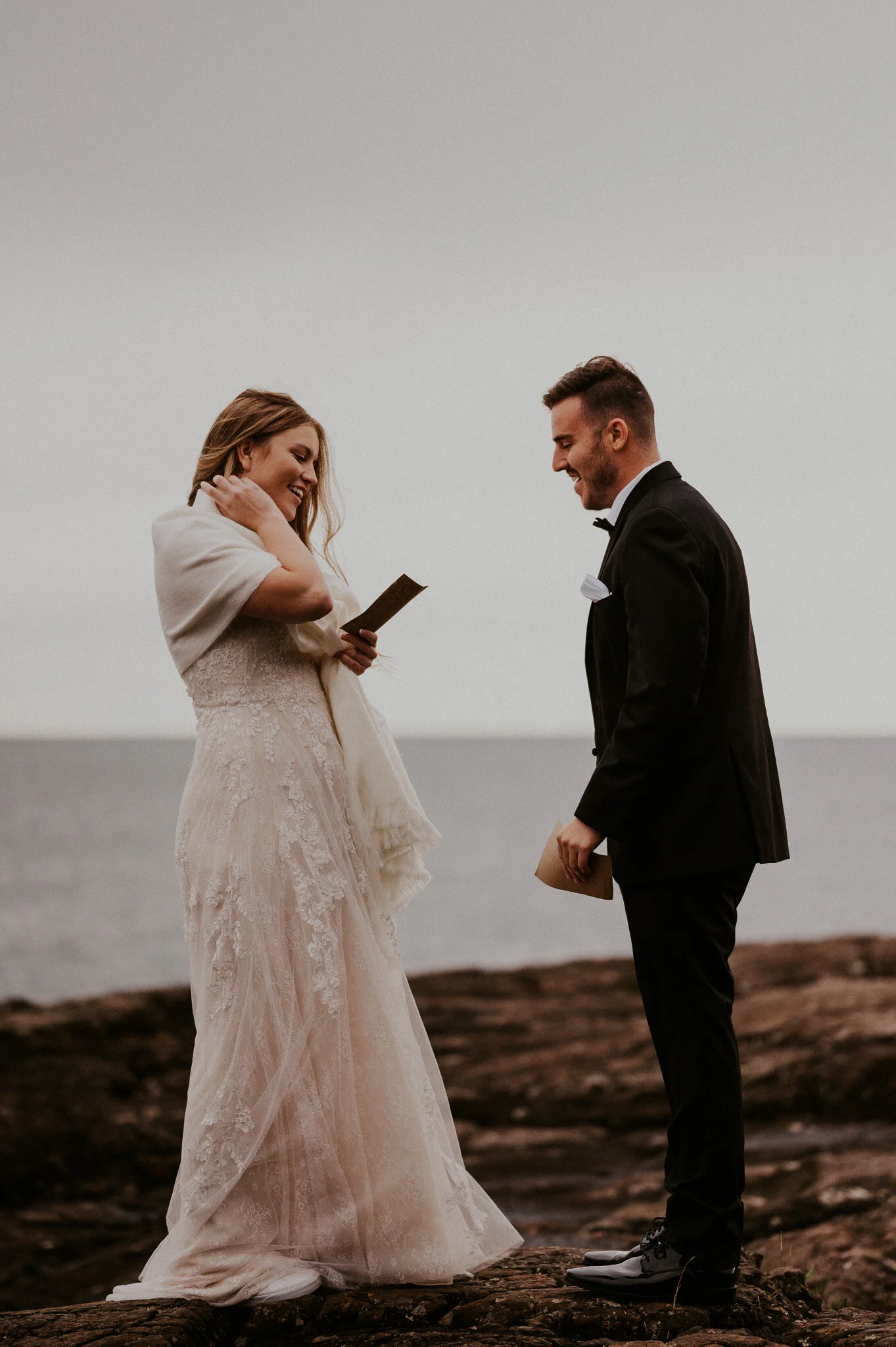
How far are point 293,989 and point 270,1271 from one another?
0.74 meters

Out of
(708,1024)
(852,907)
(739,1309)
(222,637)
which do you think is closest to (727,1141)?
(708,1024)

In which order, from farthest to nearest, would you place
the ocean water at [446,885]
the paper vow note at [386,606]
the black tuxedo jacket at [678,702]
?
the ocean water at [446,885] → the paper vow note at [386,606] → the black tuxedo jacket at [678,702]

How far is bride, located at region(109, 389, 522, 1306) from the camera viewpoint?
11.5ft

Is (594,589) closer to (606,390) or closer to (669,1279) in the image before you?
(606,390)

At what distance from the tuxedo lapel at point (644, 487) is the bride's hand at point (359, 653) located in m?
0.77

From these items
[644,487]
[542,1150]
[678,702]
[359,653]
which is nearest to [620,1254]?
[678,702]

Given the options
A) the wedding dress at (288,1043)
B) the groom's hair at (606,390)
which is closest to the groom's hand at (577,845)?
the wedding dress at (288,1043)

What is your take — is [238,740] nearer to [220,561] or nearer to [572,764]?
[220,561]

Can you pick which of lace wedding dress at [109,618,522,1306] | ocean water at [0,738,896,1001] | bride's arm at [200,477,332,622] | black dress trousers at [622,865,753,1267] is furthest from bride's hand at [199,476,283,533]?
ocean water at [0,738,896,1001]

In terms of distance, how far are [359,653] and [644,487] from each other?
985 millimetres

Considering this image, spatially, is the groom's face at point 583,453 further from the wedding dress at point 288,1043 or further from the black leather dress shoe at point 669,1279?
the black leather dress shoe at point 669,1279

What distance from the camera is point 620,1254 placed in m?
3.71

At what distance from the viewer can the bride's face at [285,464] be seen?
3812 mm

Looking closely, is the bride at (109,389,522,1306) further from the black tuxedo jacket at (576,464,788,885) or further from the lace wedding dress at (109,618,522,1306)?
the black tuxedo jacket at (576,464,788,885)
